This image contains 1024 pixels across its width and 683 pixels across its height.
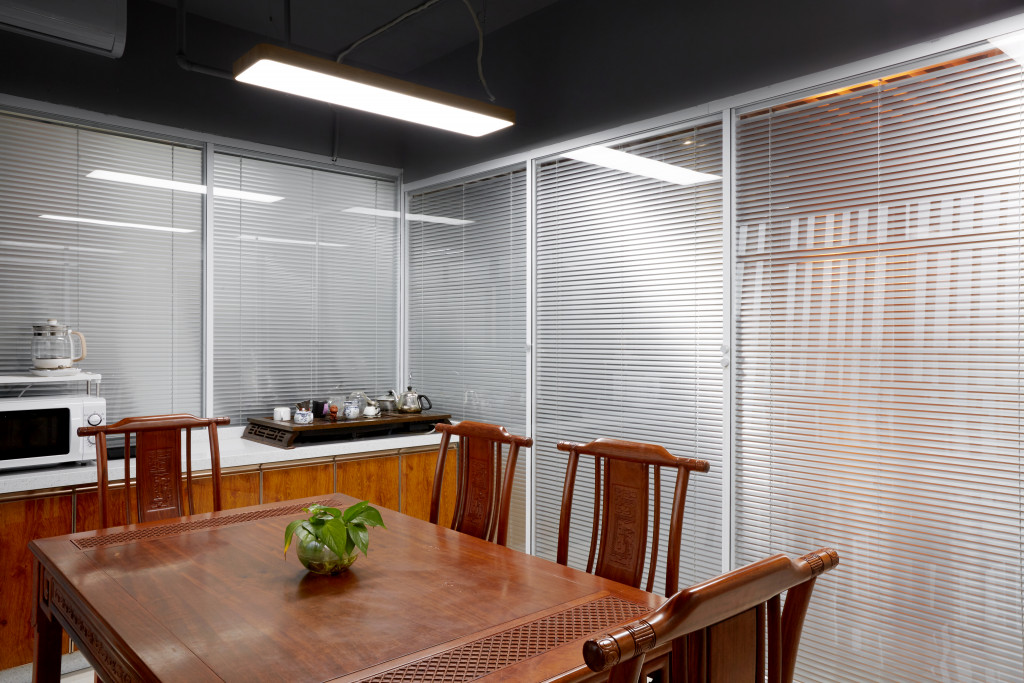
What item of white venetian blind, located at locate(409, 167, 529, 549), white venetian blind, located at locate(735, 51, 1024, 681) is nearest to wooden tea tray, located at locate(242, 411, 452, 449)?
white venetian blind, located at locate(409, 167, 529, 549)

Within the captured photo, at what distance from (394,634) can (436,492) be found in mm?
1024

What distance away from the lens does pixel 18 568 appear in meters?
2.56

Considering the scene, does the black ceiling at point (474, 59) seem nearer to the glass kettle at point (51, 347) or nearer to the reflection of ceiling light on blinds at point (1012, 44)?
the reflection of ceiling light on blinds at point (1012, 44)

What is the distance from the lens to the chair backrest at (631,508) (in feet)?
5.88

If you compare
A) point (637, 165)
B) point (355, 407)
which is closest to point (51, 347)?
point (355, 407)

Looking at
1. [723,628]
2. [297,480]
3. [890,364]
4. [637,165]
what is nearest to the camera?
[723,628]

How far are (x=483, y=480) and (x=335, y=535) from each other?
0.74 meters

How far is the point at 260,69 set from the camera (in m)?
1.67

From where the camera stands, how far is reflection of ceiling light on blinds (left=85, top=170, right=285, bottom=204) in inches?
130

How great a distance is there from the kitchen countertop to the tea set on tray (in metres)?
0.17

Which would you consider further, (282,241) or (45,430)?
(282,241)

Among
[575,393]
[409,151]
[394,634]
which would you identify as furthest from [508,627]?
[409,151]

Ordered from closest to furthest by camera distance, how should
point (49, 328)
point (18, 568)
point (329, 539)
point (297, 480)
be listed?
point (329, 539) → point (18, 568) → point (49, 328) → point (297, 480)

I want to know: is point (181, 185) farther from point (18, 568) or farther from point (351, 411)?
point (18, 568)
